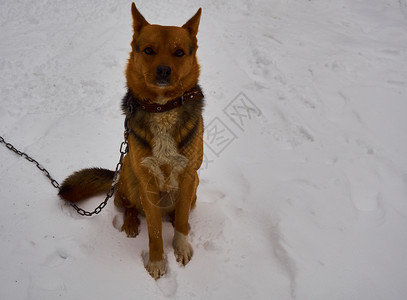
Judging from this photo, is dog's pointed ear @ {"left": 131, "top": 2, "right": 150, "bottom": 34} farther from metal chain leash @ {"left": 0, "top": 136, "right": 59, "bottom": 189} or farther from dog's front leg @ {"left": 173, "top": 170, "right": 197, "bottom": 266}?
metal chain leash @ {"left": 0, "top": 136, "right": 59, "bottom": 189}

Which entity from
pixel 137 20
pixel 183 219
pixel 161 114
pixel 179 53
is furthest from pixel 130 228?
pixel 137 20

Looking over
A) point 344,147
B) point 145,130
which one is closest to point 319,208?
point 344,147

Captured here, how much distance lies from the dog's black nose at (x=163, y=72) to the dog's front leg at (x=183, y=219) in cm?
80

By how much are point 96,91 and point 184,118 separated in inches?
106

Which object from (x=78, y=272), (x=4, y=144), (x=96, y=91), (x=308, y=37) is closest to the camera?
(x=78, y=272)

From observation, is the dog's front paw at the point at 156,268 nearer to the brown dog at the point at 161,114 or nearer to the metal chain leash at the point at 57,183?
the brown dog at the point at 161,114

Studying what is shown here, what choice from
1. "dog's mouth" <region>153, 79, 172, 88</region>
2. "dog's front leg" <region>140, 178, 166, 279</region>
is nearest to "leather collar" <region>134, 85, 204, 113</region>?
"dog's mouth" <region>153, 79, 172, 88</region>

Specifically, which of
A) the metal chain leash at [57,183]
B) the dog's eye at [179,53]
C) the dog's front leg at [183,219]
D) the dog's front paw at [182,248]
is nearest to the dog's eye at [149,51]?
the dog's eye at [179,53]

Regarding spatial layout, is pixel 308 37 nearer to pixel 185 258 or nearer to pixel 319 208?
pixel 319 208

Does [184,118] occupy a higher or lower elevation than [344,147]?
higher

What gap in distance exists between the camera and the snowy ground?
7.83 feet

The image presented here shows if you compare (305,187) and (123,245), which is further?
(305,187)

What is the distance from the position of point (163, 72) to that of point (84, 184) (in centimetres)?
150

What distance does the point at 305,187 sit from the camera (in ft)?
10.2
